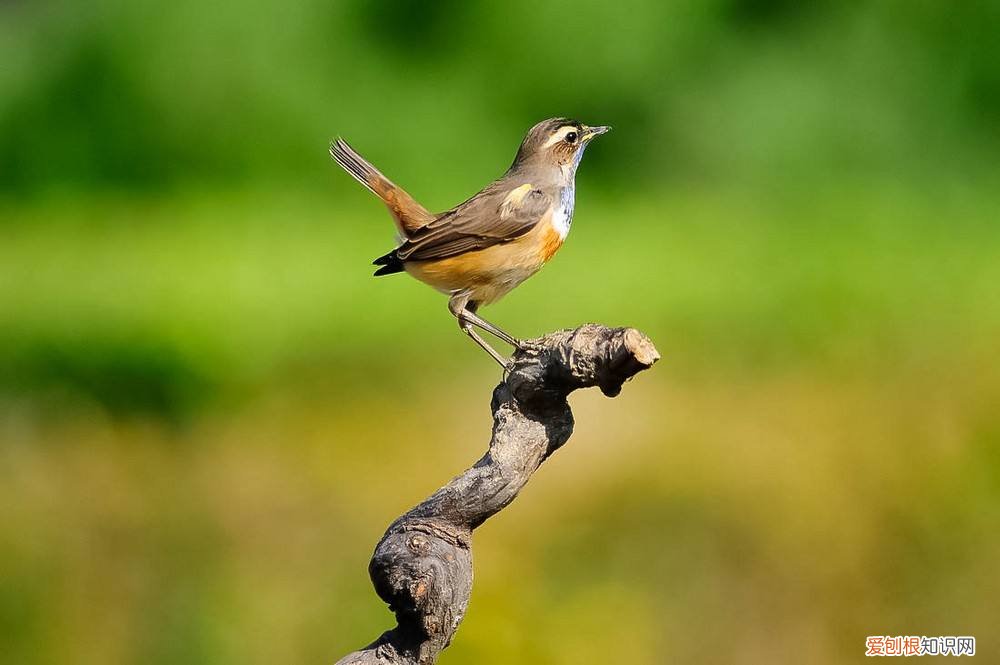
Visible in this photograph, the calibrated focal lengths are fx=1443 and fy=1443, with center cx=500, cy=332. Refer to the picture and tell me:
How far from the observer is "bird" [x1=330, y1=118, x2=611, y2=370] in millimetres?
4199

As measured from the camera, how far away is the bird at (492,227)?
4.20 metres

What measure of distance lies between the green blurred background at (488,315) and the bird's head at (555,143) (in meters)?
1.73

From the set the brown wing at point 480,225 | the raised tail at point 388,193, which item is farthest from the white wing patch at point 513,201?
the raised tail at point 388,193

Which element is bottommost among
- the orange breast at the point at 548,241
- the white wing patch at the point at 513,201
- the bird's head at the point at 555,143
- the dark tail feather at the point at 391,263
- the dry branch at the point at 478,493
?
the dry branch at the point at 478,493

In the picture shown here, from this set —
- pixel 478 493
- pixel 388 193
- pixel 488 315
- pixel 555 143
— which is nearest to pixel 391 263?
pixel 388 193

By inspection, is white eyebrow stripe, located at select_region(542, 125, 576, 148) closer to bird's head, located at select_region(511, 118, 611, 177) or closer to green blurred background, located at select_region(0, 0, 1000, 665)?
bird's head, located at select_region(511, 118, 611, 177)

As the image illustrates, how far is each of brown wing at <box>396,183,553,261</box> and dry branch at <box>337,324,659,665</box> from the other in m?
0.94

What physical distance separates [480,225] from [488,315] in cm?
228

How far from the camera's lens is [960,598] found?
5527mm

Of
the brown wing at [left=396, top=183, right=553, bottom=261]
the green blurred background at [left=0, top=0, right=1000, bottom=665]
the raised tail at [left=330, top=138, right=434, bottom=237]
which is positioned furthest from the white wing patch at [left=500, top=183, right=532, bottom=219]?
the green blurred background at [left=0, top=0, right=1000, bottom=665]

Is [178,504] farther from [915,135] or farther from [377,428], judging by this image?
[915,135]

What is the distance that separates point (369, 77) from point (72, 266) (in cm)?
174

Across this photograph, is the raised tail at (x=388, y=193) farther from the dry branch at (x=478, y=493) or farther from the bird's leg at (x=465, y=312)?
the dry branch at (x=478, y=493)

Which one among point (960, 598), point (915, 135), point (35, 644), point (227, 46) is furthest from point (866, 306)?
point (35, 644)
